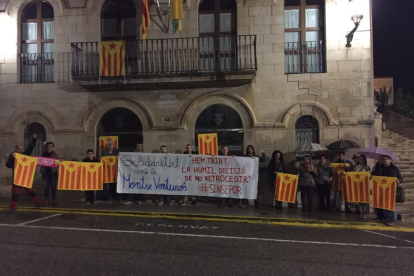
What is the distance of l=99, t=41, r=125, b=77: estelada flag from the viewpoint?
37.9 ft

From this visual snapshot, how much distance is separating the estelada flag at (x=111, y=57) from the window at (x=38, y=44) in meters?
2.40

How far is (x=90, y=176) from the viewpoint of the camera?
32.6 ft

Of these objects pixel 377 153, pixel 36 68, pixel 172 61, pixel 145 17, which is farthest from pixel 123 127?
pixel 377 153

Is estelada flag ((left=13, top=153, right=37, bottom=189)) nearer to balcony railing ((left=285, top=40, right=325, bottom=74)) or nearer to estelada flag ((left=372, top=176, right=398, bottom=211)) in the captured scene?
balcony railing ((left=285, top=40, right=325, bottom=74))

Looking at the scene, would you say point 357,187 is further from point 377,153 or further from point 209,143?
point 209,143

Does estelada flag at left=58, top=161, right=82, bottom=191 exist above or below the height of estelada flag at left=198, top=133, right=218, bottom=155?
below

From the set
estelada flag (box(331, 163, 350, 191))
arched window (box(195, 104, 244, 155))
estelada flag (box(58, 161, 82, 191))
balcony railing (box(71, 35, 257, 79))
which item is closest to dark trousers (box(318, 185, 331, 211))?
estelada flag (box(331, 163, 350, 191))

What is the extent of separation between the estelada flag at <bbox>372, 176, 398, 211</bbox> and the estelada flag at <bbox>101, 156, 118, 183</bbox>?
7.17 m

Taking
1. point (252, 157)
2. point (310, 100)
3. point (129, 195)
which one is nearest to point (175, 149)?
point (129, 195)

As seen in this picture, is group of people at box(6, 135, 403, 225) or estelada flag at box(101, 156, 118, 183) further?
estelada flag at box(101, 156, 118, 183)

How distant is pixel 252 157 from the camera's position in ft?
32.2

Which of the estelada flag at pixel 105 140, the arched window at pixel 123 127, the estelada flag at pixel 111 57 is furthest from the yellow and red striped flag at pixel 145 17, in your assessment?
the estelada flag at pixel 105 140

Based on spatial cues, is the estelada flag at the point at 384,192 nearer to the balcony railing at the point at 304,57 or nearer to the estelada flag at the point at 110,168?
the balcony railing at the point at 304,57

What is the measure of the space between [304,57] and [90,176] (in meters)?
8.20
